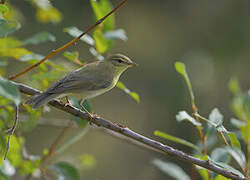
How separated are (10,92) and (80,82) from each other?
1.62 m

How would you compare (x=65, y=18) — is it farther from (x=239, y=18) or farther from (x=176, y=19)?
(x=239, y=18)

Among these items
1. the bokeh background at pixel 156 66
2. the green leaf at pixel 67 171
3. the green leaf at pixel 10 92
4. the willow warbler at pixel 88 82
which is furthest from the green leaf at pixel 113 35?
the bokeh background at pixel 156 66

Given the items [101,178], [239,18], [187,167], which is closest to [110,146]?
[101,178]

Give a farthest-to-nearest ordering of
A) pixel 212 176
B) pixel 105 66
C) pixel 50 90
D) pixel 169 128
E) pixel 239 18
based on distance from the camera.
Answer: pixel 239 18
pixel 169 128
pixel 105 66
pixel 50 90
pixel 212 176

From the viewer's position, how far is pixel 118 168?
6152mm

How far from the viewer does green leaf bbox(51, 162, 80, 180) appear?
2.12 metres

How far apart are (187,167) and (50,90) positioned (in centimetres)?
378

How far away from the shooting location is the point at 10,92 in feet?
4.01

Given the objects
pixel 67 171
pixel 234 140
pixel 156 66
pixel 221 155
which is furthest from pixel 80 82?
pixel 156 66

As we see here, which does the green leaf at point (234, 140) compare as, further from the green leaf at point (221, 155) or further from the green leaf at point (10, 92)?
the green leaf at point (10, 92)

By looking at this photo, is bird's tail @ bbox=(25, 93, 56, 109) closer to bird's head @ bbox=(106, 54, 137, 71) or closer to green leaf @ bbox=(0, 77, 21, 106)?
green leaf @ bbox=(0, 77, 21, 106)

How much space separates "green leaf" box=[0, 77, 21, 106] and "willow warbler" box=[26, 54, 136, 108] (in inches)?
35.9

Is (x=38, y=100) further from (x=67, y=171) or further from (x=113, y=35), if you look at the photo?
(x=113, y=35)

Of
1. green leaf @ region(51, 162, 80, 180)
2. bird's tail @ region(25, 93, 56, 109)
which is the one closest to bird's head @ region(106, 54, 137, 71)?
bird's tail @ region(25, 93, 56, 109)
